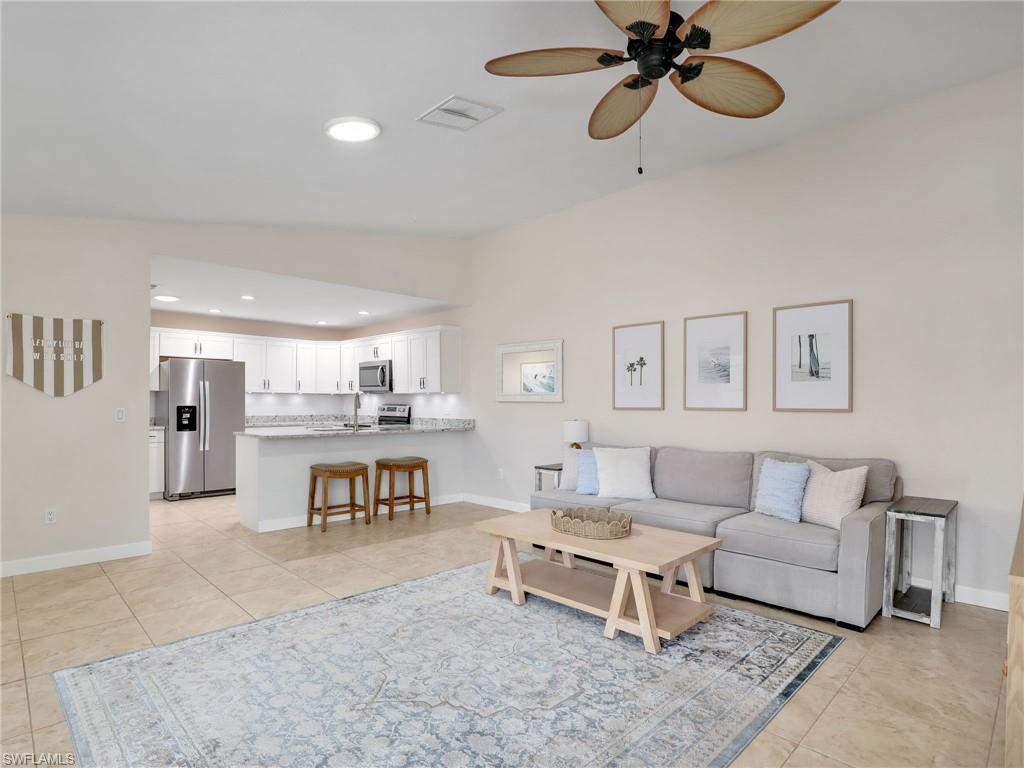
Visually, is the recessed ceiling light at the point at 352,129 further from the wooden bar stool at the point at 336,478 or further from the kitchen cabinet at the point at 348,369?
the kitchen cabinet at the point at 348,369

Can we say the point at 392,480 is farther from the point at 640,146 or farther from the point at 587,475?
the point at 640,146

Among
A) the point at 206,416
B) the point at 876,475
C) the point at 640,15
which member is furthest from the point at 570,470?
the point at 206,416

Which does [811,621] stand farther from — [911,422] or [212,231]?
[212,231]

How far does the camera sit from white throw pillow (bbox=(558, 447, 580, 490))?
4.81m

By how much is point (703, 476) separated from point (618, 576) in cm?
160

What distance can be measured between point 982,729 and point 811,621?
1.04m

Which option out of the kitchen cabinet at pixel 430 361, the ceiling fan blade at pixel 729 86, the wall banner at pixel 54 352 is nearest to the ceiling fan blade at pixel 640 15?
the ceiling fan blade at pixel 729 86

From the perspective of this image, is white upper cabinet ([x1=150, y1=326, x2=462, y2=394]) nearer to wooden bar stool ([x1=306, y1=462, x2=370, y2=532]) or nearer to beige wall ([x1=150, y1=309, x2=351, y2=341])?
beige wall ([x1=150, y1=309, x2=351, y2=341])

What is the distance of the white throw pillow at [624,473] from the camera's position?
172 inches

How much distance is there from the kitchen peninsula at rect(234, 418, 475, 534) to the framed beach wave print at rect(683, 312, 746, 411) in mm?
2895

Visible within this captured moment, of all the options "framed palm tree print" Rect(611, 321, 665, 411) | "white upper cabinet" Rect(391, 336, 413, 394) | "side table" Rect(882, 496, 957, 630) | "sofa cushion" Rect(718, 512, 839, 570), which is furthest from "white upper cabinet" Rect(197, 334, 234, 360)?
"side table" Rect(882, 496, 957, 630)

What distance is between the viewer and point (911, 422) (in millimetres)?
3547

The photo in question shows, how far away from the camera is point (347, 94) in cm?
292

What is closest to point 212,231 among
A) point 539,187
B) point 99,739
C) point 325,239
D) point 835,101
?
point 325,239
